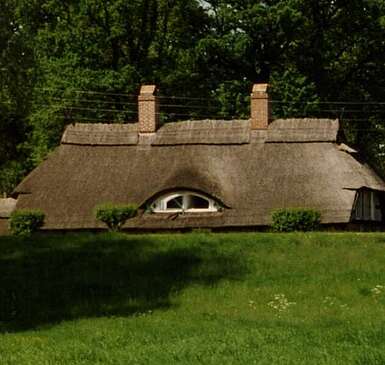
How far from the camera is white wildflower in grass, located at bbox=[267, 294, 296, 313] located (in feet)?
66.8

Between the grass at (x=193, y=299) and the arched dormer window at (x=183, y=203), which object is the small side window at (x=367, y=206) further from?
the grass at (x=193, y=299)

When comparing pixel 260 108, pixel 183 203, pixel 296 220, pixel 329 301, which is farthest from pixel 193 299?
pixel 260 108

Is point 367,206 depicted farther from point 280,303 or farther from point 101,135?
point 280,303

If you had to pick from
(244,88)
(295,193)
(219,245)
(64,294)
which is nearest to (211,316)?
(64,294)

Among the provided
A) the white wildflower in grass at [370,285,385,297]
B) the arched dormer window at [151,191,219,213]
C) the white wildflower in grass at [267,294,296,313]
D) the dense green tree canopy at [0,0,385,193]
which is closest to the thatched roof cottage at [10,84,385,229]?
the arched dormer window at [151,191,219,213]

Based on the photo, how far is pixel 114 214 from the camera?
118ft

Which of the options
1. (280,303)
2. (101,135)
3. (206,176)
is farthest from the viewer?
(101,135)

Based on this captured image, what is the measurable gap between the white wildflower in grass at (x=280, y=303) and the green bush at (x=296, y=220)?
1203cm

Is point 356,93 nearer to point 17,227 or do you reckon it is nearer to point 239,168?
point 239,168

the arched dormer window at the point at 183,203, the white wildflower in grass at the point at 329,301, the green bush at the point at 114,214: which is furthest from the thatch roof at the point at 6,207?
the white wildflower in grass at the point at 329,301

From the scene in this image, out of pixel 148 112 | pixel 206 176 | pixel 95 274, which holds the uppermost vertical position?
pixel 148 112

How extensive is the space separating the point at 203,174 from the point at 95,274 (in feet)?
45.0

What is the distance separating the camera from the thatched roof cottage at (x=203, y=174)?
36.0 m

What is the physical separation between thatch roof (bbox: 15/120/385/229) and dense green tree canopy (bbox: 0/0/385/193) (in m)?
7.14
